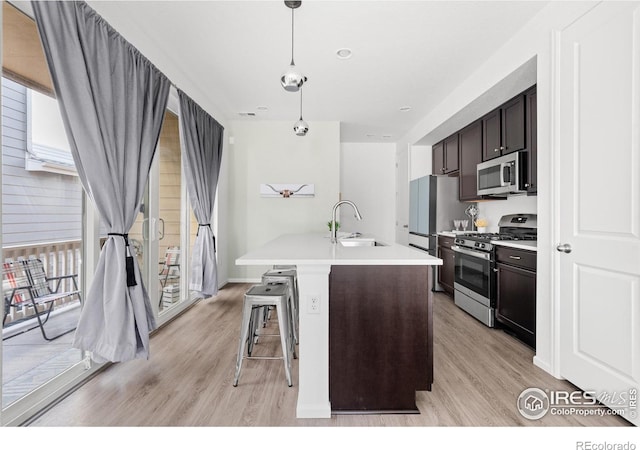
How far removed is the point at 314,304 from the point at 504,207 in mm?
3243

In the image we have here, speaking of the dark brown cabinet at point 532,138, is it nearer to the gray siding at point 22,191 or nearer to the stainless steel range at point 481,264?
the stainless steel range at point 481,264

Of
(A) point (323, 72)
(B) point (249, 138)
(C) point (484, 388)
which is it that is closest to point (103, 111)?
(A) point (323, 72)

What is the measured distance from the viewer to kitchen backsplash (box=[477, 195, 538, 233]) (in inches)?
138

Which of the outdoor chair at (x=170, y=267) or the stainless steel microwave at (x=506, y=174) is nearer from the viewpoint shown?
the stainless steel microwave at (x=506, y=174)

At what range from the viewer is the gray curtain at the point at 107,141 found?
70.0 inches

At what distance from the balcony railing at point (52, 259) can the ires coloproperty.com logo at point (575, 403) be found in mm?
2817

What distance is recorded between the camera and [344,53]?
2992 millimetres

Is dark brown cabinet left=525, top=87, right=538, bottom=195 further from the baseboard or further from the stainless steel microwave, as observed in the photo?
the baseboard

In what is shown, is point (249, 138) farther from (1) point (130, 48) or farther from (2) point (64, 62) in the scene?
(2) point (64, 62)

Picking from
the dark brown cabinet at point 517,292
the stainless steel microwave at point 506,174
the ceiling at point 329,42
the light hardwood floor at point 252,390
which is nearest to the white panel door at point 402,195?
the ceiling at point 329,42

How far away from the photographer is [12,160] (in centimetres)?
168

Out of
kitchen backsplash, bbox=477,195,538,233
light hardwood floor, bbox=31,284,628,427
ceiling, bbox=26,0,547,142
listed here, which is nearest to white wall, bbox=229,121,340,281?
ceiling, bbox=26,0,547,142

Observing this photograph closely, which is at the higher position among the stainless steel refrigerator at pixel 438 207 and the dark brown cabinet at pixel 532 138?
the dark brown cabinet at pixel 532 138

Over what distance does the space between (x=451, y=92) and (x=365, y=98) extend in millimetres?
1032
